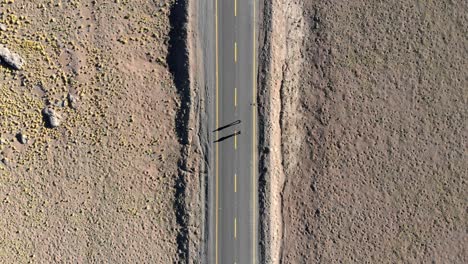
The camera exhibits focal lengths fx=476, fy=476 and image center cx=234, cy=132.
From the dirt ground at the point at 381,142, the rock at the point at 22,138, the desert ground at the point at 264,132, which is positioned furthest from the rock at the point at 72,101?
the dirt ground at the point at 381,142

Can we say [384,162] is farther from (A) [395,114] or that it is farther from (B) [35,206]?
(B) [35,206]

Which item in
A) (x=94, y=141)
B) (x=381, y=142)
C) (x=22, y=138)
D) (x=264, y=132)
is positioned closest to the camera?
(x=381, y=142)

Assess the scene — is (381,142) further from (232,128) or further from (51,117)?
(51,117)

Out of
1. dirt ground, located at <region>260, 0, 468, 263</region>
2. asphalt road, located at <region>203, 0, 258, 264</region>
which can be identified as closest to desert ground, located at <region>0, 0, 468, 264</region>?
dirt ground, located at <region>260, 0, 468, 263</region>

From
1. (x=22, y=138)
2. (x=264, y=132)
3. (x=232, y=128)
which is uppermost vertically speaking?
(x=232, y=128)

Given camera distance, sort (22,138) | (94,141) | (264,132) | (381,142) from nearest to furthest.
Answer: (381,142) < (264,132) < (94,141) < (22,138)

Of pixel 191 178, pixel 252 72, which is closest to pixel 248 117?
pixel 252 72

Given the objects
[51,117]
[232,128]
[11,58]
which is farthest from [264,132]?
[11,58]
